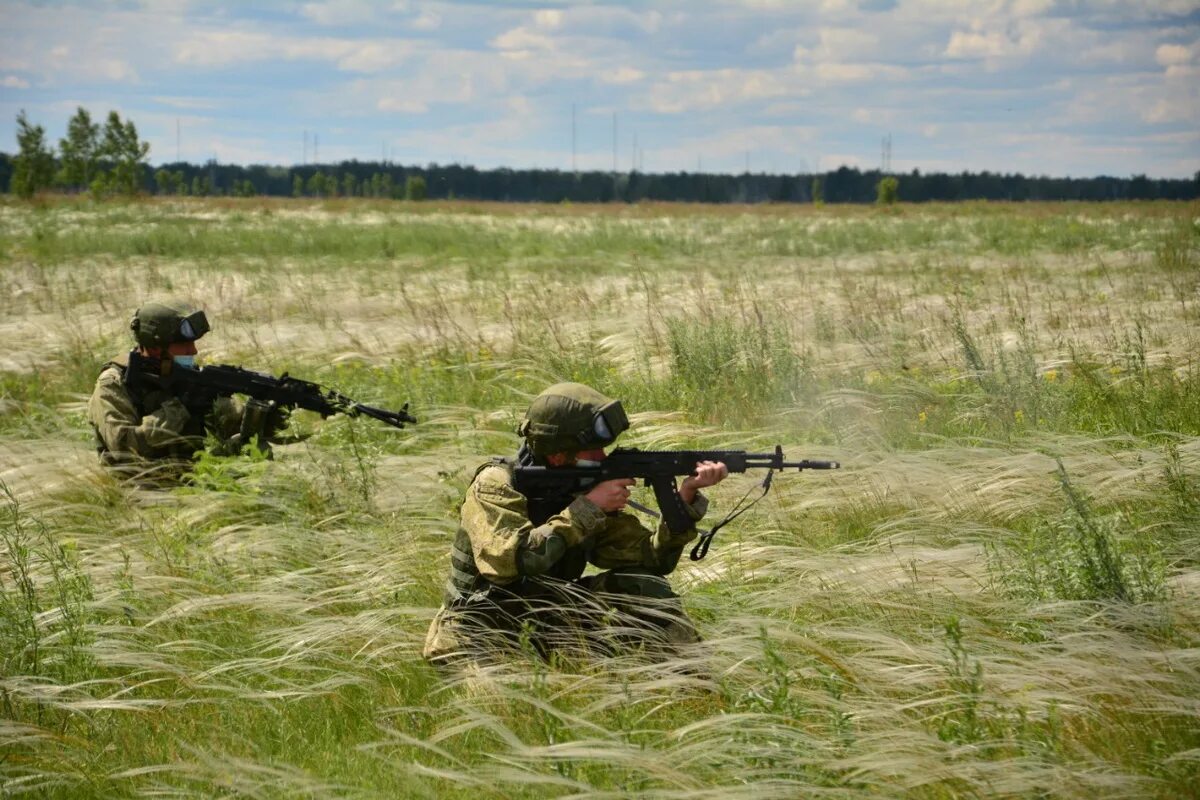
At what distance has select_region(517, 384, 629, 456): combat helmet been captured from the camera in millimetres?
3918

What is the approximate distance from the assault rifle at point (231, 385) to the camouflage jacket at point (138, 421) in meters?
0.08

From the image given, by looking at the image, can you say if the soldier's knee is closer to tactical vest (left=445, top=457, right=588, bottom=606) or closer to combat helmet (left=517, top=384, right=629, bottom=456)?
tactical vest (left=445, top=457, right=588, bottom=606)

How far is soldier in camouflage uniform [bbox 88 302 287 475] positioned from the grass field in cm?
24

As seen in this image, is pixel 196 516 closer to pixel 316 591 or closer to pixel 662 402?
pixel 316 591

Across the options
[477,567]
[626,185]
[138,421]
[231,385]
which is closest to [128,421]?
[138,421]

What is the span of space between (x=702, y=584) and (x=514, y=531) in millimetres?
1172


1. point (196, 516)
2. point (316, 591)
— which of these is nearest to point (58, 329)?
point (196, 516)

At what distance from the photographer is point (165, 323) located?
648 centimetres

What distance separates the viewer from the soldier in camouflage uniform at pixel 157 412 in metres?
6.48

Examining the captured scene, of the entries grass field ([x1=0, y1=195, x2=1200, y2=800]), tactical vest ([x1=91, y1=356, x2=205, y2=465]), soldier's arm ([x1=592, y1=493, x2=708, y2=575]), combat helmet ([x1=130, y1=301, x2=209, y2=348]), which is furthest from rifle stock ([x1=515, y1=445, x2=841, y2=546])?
tactical vest ([x1=91, y1=356, x2=205, y2=465])

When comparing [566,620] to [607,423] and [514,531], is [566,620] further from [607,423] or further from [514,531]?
[607,423]

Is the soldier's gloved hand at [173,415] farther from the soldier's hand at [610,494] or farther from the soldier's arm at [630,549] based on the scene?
the soldier's hand at [610,494]

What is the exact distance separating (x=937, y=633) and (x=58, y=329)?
31.4 feet

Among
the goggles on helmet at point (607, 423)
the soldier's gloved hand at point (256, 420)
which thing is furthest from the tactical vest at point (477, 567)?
the soldier's gloved hand at point (256, 420)
